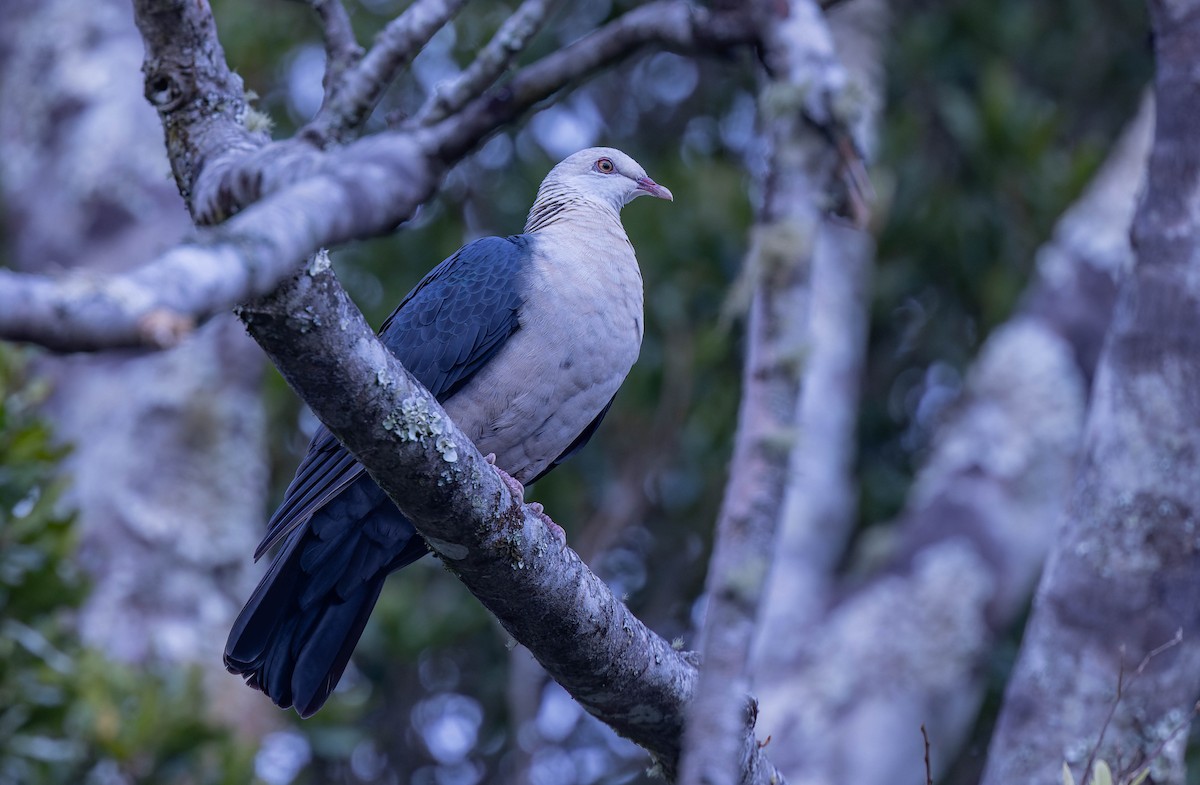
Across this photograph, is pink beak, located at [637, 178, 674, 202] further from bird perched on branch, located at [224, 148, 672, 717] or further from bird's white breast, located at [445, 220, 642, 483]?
bird's white breast, located at [445, 220, 642, 483]

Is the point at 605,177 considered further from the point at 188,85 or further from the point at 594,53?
the point at 188,85

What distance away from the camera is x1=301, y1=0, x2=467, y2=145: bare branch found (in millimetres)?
2545

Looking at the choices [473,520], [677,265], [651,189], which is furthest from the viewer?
[677,265]

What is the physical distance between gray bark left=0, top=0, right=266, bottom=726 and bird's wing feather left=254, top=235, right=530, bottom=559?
87.5 inches

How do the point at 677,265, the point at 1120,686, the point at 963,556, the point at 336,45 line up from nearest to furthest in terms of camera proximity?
the point at 336,45 < the point at 1120,686 < the point at 963,556 < the point at 677,265

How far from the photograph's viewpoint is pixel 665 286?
6.49m

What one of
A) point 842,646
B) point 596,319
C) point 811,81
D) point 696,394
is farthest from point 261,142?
point 696,394

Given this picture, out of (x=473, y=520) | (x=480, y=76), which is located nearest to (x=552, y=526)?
(x=473, y=520)

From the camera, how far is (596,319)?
347cm

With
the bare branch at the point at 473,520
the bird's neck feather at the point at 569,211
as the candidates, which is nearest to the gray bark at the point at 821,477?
the bird's neck feather at the point at 569,211

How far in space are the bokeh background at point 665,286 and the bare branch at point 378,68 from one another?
3.01 metres

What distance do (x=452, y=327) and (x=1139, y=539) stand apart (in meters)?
2.05

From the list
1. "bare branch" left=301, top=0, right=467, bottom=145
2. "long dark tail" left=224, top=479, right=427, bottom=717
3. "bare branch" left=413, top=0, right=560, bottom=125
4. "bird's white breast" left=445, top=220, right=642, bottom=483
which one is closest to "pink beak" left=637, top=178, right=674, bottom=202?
"bird's white breast" left=445, top=220, right=642, bottom=483

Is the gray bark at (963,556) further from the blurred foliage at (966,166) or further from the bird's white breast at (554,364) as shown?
the bird's white breast at (554,364)
